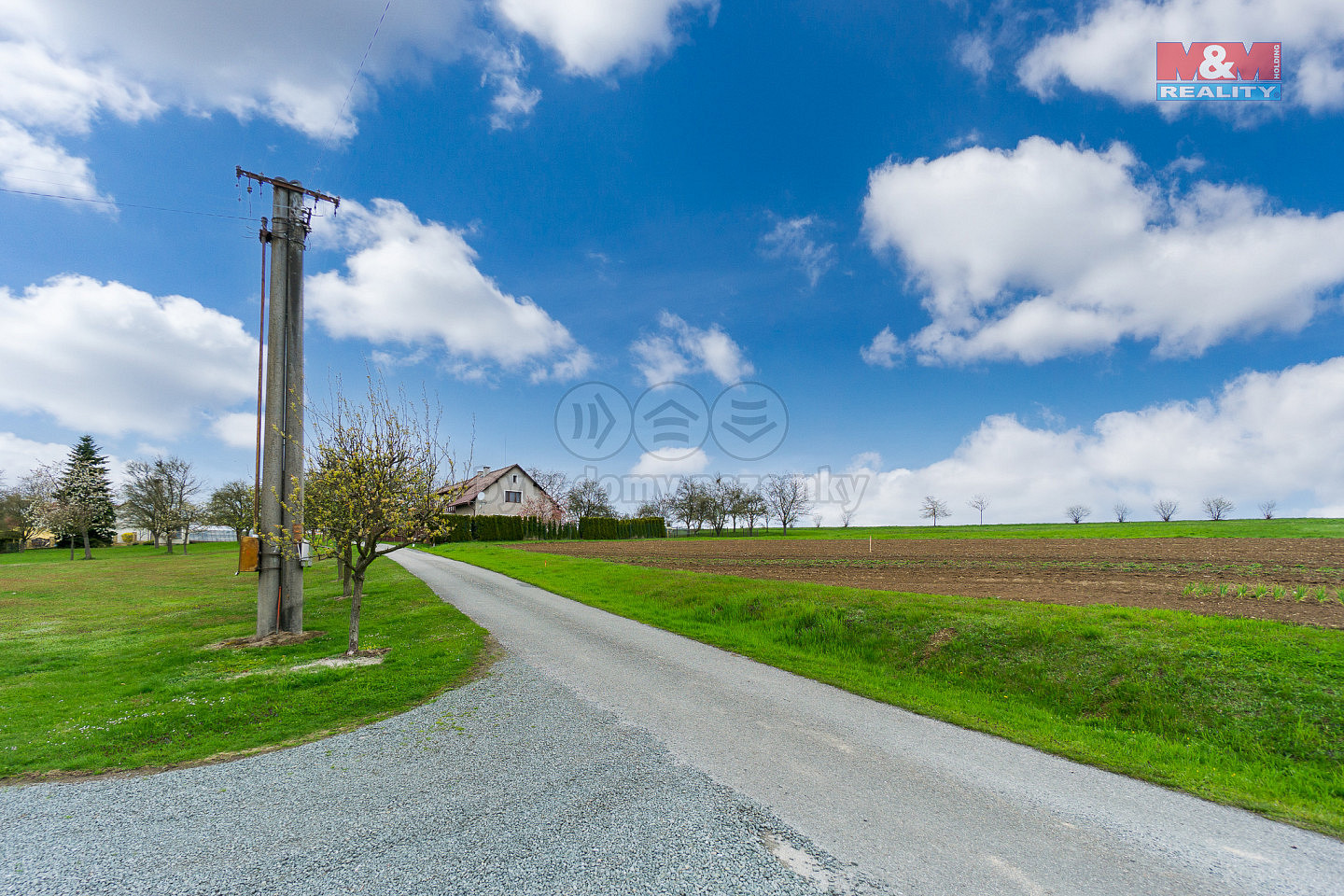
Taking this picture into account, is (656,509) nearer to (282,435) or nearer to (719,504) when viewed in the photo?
(719,504)

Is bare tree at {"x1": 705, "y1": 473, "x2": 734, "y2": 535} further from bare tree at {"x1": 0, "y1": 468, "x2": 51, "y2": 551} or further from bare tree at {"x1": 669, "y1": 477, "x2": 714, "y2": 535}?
bare tree at {"x1": 0, "y1": 468, "x2": 51, "y2": 551}

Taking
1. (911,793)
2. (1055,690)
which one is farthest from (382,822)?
(1055,690)

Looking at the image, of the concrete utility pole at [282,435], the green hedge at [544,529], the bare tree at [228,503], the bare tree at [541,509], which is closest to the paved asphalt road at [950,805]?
the concrete utility pole at [282,435]

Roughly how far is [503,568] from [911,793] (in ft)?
84.1

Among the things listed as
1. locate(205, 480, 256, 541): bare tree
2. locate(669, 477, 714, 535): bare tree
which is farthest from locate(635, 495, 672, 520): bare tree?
locate(205, 480, 256, 541): bare tree

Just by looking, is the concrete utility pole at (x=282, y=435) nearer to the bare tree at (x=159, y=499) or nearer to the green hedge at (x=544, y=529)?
the green hedge at (x=544, y=529)

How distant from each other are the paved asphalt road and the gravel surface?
511 mm

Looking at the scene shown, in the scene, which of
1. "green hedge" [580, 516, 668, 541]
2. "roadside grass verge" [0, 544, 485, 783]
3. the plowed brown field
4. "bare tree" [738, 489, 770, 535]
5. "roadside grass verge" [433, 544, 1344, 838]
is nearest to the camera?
"roadside grass verge" [433, 544, 1344, 838]

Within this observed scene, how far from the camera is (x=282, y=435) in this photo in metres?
12.0

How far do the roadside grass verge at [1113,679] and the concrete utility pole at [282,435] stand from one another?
904cm

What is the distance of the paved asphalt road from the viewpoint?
3748 millimetres

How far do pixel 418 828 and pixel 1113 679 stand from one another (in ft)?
29.9

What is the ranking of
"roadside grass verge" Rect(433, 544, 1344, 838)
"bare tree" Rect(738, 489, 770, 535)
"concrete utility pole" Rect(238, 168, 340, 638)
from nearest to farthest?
"roadside grass verge" Rect(433, 544, 1344, 838), "concrete utility pole" Rect(238, 168, 340, 638), "bare tree" Rect(738, 489, 770, 535)

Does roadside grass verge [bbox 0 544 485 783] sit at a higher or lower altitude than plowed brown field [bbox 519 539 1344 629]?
higher
